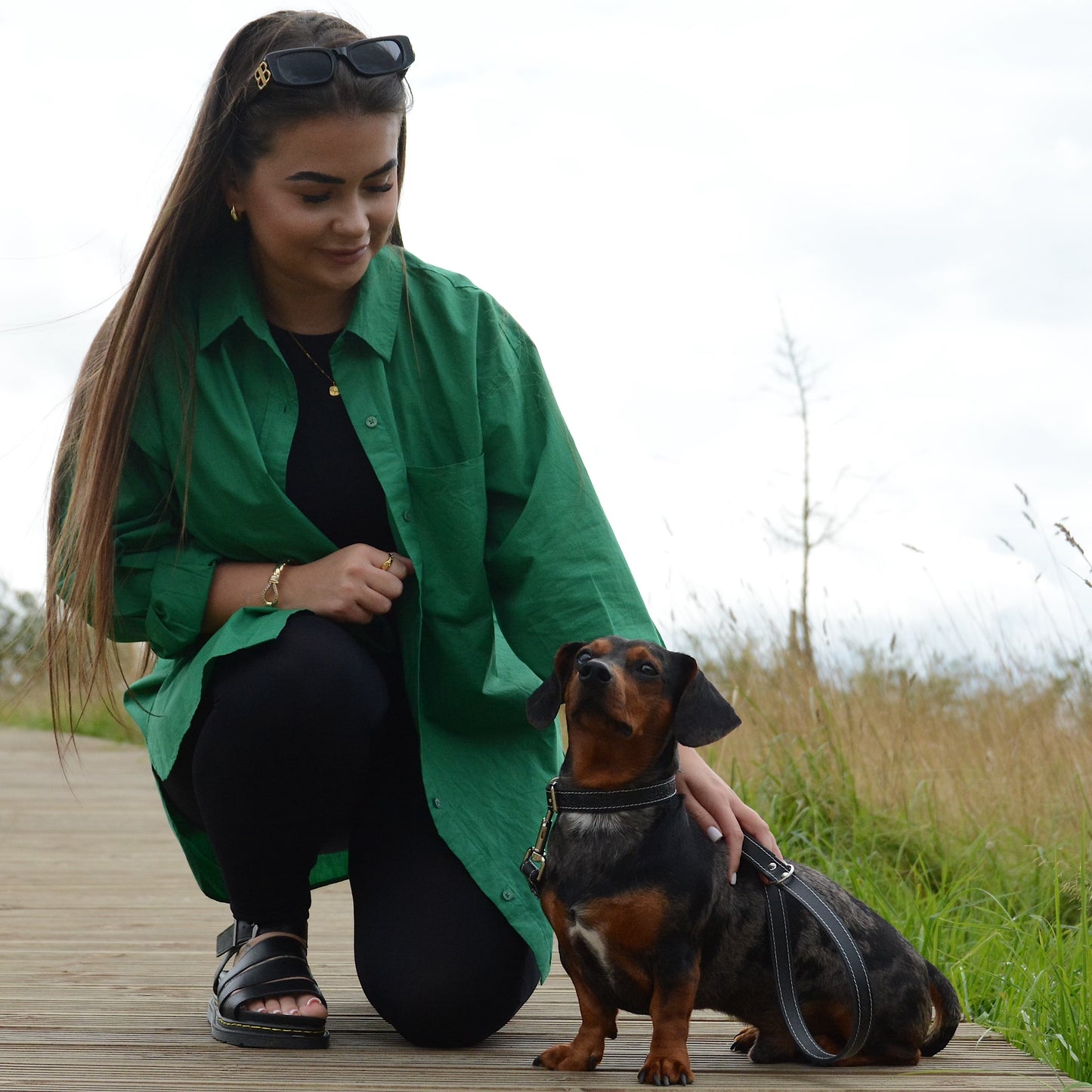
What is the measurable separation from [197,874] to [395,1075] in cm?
87

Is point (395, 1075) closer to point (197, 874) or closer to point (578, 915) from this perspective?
point (578, 915)

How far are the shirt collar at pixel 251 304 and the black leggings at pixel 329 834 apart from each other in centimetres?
54

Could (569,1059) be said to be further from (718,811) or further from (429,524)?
(429,524)

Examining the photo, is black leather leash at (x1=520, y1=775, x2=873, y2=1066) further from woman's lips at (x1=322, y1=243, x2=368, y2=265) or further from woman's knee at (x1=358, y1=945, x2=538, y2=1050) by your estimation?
woman's lips at (x1=322, y1=243, x2=368, y2=265)

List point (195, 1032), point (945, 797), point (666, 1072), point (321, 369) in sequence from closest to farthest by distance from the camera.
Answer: point (666, 1072)
point (195, 1032)
point (321, 369)
point (945, 797)

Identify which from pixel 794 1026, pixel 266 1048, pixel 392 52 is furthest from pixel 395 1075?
pixel 392 52

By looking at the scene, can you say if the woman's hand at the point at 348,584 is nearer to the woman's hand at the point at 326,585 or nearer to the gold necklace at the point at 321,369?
the woman's hand at the point at 326,585

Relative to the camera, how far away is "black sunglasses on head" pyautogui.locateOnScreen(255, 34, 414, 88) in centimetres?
220

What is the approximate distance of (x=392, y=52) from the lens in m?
2.29

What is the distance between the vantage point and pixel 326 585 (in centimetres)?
225

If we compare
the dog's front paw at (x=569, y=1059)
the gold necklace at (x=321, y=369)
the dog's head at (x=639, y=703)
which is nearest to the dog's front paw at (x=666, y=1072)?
the dog's front paw at (x=569, y=1059)

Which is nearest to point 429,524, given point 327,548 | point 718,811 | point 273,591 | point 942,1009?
point 327,548

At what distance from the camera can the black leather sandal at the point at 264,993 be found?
2.09 m

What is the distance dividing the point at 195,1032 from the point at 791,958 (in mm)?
1019
